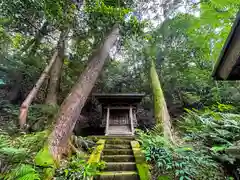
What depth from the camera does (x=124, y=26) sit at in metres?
6.14

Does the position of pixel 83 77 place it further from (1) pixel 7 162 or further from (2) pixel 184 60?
(2) pixel 184 60

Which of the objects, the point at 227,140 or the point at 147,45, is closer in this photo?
the point at 227,140

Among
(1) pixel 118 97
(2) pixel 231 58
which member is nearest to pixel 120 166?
(2) pixel 231 58

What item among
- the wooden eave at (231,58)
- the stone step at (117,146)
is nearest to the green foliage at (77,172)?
the stone step at (117,146)

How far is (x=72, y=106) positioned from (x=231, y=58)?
369 centimetres

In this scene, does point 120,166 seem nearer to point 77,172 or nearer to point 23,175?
point 77,172

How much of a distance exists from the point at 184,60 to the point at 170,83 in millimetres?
1901

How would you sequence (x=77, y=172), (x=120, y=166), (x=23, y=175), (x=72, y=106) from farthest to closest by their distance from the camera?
(x=72, y=106) < (x=120, y=166) < (x=77, y=172) < (x=23, y=175)

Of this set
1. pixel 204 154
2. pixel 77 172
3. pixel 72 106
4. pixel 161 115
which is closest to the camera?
pixel 77 172

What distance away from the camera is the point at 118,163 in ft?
11.8

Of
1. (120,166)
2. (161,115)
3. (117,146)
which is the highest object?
(161,115)

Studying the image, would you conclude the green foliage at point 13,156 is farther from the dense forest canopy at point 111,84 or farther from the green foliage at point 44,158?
the green foliage at point 44,158

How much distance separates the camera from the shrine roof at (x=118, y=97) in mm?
8664

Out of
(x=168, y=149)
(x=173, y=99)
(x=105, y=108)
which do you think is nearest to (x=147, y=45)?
(x=173, y=99)
